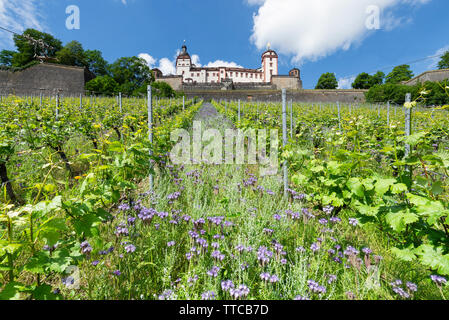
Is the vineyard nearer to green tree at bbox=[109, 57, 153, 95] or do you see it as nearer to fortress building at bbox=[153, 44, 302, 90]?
green tree at bbox=[109, 57, 153, 95]

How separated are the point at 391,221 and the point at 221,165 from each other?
107 inches

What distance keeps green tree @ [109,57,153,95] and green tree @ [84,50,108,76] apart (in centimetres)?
192

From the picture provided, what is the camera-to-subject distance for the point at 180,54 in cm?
5522

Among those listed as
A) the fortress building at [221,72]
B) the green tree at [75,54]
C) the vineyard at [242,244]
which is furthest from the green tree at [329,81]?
the vineyard at [242,244]

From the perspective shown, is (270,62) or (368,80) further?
(270,62)

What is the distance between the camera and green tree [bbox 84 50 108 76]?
39844 mm

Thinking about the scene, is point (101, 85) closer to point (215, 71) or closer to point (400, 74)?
point (215, 71)

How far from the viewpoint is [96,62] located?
133 feet

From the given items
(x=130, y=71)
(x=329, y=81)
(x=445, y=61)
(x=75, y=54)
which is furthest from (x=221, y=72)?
(x=445, y=61)

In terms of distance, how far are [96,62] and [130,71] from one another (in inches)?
312

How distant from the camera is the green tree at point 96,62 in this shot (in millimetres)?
39844

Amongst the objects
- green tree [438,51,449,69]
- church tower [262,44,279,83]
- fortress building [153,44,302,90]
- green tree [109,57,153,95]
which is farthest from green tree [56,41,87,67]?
green tree [438,51,449,69]

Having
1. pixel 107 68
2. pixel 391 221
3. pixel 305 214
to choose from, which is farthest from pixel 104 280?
pixel 107 68

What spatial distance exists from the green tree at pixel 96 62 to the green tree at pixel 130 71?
1.92 metres
